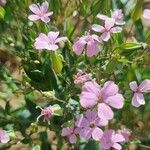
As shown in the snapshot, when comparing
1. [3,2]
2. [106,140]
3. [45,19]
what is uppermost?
[3,2]

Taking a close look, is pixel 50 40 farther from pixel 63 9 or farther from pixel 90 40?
pixel 63 9

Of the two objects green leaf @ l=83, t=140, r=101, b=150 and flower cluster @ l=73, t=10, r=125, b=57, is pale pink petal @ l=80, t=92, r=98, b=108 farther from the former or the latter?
green leaf @ l=83, t=140, r=101, b=150

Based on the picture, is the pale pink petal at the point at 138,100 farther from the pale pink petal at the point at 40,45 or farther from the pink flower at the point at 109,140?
the pale pink petal at the point at 40,45

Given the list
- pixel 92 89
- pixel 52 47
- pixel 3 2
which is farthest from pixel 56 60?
pixel 3 2

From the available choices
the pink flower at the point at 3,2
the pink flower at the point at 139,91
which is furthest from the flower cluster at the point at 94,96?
the pink flower at the point at 3,2

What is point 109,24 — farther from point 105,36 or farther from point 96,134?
point 96,134

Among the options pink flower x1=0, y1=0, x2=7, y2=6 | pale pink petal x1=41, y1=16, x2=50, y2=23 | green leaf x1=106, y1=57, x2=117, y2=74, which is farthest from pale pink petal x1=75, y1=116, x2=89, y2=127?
pink flower x1=0, y1=0, x2=7, y2=6

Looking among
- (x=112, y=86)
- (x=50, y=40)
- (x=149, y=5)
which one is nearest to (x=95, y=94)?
(x=112, y=86)
